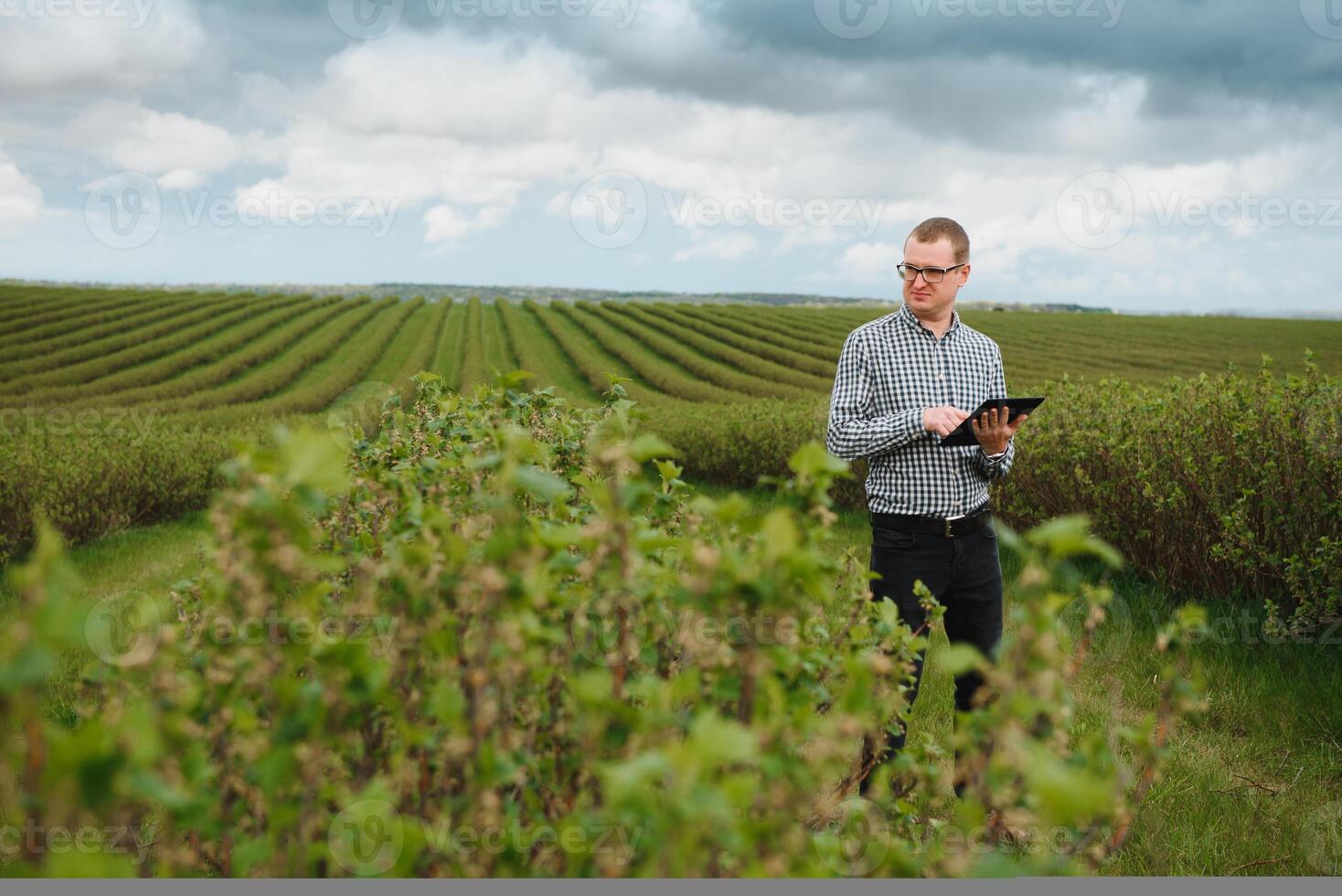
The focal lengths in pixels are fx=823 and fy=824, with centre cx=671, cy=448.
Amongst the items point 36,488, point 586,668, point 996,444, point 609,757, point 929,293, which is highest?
point 929,293

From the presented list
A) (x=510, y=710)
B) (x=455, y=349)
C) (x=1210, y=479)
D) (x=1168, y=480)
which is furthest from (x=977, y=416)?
(x=455, y=349)

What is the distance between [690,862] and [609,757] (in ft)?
1.13

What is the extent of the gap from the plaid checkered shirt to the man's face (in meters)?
0.09

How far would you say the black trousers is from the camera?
11.3ft

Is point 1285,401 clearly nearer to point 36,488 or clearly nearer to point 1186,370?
point 36,488

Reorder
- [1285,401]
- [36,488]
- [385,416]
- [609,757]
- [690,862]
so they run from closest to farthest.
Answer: [690,862], [609,757], [385,416], [1285,401], [36,488]

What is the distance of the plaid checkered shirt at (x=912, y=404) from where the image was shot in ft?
11.3

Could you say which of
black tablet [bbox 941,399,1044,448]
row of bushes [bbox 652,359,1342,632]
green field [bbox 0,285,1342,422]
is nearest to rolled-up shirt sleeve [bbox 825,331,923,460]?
black tablet [bbox 941,399,1044,448]

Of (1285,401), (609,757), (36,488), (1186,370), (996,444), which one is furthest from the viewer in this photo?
(1186,370)

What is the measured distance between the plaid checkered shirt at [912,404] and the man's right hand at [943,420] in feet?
0.67

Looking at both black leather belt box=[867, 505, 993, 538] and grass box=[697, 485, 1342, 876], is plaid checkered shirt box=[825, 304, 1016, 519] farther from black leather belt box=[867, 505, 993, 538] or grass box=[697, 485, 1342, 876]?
grass box=[697, 485, 1342, 876]

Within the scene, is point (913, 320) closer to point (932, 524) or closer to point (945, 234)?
point (945, 234)

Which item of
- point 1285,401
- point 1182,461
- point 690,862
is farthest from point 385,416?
point 1285,401

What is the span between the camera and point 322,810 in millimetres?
1546
